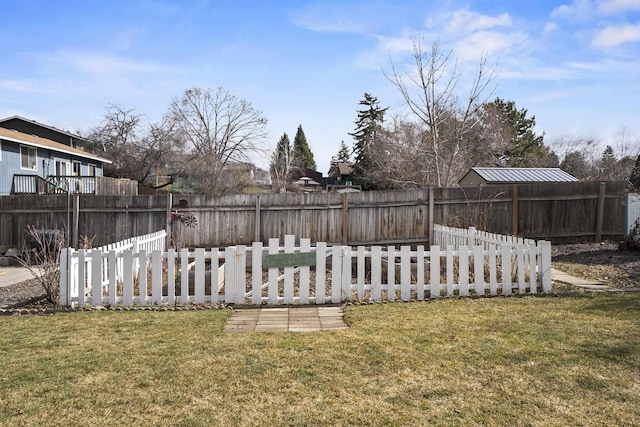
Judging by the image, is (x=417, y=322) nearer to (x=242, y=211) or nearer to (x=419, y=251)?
(x=419, y=251)

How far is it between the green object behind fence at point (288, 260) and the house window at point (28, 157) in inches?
762

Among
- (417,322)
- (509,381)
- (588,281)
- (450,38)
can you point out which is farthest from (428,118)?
(509,381)

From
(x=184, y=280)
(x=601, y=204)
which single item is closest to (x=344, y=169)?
(x=601, y=204)

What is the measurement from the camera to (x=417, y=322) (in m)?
5.02

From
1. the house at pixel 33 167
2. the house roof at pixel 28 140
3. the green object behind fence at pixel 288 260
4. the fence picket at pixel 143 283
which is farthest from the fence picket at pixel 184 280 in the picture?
the house roof at pixel 28 140

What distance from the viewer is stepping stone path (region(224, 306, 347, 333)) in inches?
195

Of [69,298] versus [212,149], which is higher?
[212,149]

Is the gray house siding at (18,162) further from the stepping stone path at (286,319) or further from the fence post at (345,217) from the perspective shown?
the stepping stone path at (286,319)

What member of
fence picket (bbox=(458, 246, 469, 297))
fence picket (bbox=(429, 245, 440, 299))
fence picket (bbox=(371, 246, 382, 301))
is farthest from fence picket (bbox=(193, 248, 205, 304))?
fence picket (bbox=(458, 246, 469, 297))

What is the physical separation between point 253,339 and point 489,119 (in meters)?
32.0

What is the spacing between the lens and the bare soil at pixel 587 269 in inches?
265

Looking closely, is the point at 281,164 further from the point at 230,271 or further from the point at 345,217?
the point at 230,271

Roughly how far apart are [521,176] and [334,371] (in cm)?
1372

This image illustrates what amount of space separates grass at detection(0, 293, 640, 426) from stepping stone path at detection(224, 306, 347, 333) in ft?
0.75
